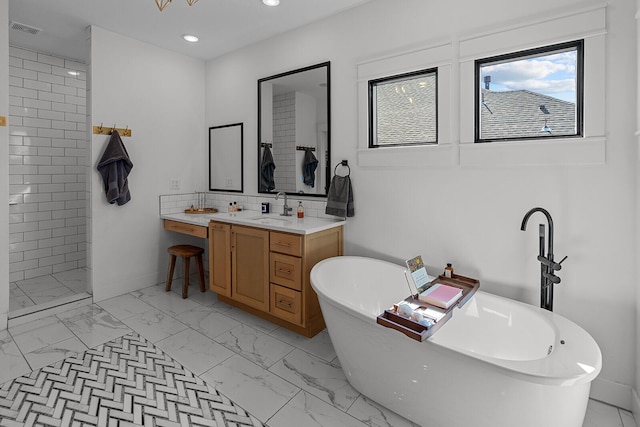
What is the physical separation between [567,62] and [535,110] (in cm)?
31

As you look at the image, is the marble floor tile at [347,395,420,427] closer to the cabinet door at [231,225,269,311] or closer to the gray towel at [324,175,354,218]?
the cabinet door at [231,225,269,311]

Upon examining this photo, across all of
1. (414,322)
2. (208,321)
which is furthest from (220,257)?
(414,322)

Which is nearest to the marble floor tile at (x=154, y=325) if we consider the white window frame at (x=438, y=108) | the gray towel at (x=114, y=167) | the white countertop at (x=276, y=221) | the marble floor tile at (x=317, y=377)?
the white countertop at (x=276, y=221)

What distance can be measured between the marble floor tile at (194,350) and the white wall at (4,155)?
143 centimetres

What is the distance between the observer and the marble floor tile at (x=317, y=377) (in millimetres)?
2049

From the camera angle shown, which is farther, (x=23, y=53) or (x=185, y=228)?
(x=23, y=53)

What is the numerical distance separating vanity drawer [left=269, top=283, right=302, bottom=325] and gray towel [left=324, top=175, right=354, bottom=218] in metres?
0.76

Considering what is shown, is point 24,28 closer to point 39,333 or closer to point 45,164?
point 45,164

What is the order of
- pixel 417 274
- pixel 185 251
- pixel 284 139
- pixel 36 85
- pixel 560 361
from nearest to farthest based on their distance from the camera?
→ 1. pixel 560 361
2. pixel 417 274
3. pixel 284 139
4. pixel 185 251
5. pixel 36 85

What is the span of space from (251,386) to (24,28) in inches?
156

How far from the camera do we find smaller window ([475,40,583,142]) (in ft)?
6.82

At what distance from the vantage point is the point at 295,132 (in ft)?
10.9

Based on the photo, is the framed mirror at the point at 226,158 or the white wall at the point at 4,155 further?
the framed mirror at the point at 226,158

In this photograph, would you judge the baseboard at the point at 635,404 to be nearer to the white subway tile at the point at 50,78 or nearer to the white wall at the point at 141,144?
the white wall at the point at 141,144
